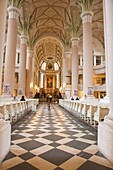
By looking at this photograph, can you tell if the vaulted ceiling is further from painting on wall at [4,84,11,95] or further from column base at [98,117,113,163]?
column base at [98,117,113,163]

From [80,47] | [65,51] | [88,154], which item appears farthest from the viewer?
[80,47]

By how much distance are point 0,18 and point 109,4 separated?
2.26 m

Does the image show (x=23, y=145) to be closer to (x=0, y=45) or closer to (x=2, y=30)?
(x=0, y=45)

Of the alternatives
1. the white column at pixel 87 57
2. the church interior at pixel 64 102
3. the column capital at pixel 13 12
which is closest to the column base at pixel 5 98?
the church interior at pixel 64 102

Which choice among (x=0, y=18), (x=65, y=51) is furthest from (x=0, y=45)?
(x=65, y=51)

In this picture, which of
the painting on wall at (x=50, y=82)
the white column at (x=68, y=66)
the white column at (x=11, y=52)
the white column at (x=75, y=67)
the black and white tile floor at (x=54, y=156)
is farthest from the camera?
the painting on wall at (x=50, y=82)

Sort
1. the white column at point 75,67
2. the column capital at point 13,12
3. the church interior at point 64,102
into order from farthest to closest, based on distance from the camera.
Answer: the white column at point 75,67 < the column capital at point 13,12 < the church interior at point 64,102

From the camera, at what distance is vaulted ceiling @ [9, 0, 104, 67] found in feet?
56.2

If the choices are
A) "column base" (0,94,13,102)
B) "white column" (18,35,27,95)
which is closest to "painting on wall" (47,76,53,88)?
"white column" (18,35,27,95)

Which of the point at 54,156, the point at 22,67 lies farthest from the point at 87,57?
the point at 54,156

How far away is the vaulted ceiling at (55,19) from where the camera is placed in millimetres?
17141

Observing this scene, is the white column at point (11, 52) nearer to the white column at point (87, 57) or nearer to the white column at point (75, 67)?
the white column at point (87, 57)

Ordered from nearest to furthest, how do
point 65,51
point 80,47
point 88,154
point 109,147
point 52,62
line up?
point 109,147 < point 88,154 < point 65,51 < point 80,47 < point 52,62

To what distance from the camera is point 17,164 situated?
235cm
